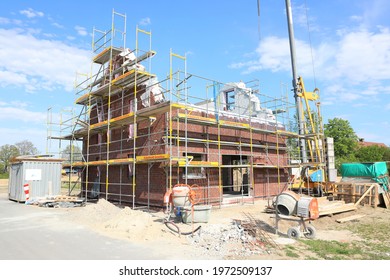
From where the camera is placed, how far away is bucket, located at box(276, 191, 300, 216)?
9.20m

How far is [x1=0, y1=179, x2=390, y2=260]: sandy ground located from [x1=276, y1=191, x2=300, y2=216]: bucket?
0.70 metres

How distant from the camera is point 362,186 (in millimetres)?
15578

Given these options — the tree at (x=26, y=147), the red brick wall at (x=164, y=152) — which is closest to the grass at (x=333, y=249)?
the red brick wall at (x=164, y=152)

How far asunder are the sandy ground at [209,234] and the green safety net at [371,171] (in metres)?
4.95

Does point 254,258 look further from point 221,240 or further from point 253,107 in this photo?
point 253,107

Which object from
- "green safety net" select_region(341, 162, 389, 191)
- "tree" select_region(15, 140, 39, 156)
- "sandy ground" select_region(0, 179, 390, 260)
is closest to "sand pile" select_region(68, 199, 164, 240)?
"sandy ground" select_region(0, 179, 390, 260)

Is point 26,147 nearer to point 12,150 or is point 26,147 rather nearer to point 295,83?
point 12,150

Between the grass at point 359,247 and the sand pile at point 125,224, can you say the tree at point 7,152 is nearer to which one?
the sand pile at point 125,224

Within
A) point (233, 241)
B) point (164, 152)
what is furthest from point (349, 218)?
point (164, 152)

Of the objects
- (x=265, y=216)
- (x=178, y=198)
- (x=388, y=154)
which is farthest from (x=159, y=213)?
(x=388, y=154)

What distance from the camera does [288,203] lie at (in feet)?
30.5

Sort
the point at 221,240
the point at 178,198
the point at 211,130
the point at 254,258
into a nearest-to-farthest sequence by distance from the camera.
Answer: the point at 254,258 → the point at 221,240 → the point at 178,198 → the point at 211,130

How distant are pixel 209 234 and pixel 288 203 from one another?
2695mm

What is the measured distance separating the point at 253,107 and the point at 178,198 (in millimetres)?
10234
